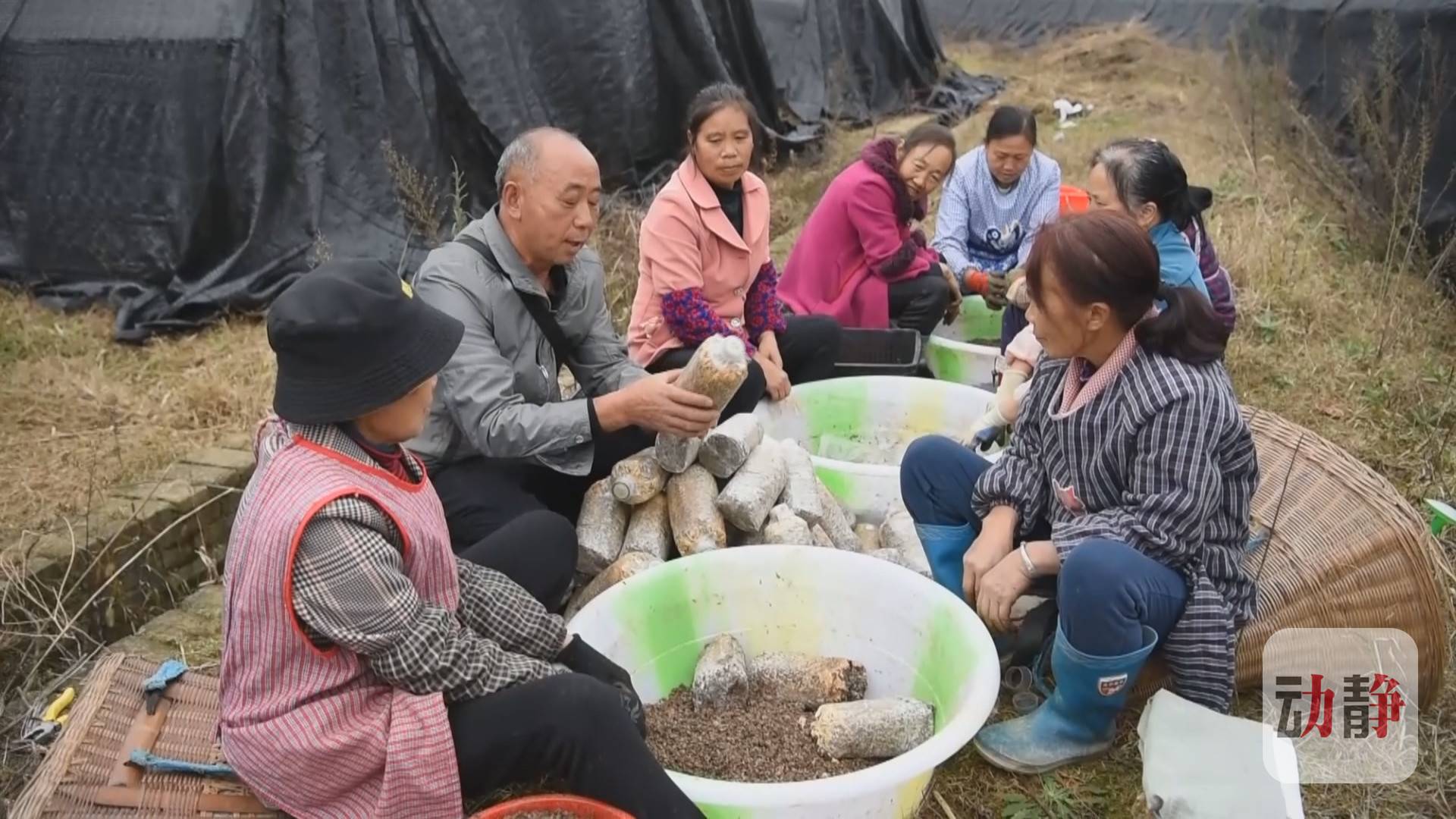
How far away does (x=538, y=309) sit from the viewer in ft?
10.1

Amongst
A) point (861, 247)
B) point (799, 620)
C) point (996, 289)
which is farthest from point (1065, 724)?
point (996, 289)

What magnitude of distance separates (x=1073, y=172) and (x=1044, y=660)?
6191 millimetres

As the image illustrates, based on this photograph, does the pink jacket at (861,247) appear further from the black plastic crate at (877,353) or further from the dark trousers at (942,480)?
the dark trousers at (942,480)

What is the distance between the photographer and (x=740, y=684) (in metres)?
2.73

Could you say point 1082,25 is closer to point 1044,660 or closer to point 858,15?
point 858,15

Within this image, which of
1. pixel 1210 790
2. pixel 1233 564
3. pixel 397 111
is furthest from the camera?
pixel 397 111

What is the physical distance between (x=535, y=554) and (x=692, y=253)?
154 centimetres

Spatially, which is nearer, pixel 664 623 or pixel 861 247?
pixel 664 623

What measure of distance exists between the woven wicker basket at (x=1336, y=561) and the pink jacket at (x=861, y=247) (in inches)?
74.5

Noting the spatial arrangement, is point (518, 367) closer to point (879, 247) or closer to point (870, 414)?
point (870, 414)

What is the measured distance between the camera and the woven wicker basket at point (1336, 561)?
260 centimetres

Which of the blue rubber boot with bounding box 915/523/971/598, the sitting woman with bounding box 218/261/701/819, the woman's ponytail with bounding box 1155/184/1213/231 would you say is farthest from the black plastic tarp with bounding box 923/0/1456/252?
the sitting woman with bounding box 218/261/701/819

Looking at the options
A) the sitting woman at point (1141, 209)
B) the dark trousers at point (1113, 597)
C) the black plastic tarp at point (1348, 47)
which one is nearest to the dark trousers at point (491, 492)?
the sitting woman at point (1141, 209)

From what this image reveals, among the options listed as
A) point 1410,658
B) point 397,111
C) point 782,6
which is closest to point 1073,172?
point 782,6
